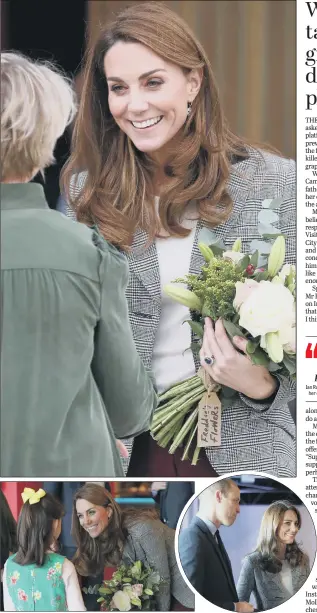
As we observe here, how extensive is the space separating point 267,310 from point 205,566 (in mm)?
947

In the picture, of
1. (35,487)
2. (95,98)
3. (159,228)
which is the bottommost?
(35,487)

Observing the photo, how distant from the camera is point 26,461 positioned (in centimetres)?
304

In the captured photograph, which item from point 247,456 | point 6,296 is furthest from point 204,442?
point 6,296

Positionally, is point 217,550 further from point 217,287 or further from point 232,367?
point 217,287

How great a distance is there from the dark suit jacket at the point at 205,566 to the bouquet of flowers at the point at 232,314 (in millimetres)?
267

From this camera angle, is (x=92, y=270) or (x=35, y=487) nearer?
(x=92, y=270)

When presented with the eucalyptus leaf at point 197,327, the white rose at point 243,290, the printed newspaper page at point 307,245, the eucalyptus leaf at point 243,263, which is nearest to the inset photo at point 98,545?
the printed newspaper page at point 307,245

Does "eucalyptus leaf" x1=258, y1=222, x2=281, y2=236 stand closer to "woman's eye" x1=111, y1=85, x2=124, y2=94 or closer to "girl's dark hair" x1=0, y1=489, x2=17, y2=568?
"woman's eye" x1=111, y1=85, x2=124, y2=94

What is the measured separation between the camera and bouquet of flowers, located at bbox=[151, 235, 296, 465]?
3045 millimetres

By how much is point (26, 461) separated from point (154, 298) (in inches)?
28.7

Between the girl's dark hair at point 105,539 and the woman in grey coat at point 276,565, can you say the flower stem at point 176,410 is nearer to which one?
the girl's dark hair at point 105,539

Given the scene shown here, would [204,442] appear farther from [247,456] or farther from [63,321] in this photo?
[63,321]

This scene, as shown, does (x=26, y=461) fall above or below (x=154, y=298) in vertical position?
below

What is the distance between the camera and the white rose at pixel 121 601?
3.15 metres
